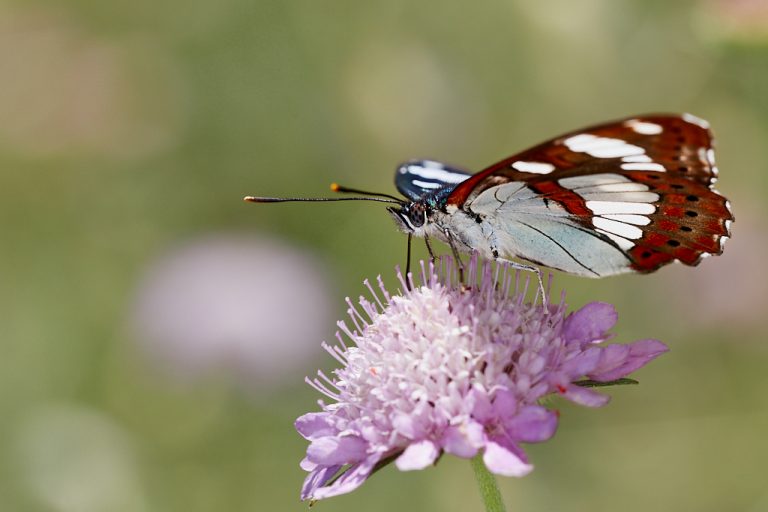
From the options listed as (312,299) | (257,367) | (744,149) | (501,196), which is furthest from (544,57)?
(501,196)

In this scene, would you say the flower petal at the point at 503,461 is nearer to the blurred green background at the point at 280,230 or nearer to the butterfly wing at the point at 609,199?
the butterfly wing at the point at 609,199

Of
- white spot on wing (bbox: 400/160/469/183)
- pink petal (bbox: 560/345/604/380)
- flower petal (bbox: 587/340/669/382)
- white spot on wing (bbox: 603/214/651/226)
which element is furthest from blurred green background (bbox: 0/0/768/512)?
pink petal (bbox: 560/345/604/380)

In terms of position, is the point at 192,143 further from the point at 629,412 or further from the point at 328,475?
the point at 328,475

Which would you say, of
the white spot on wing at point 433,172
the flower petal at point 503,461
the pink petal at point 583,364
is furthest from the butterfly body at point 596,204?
the flower petal at point 503,461

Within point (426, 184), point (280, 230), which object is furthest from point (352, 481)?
point (280, 230)

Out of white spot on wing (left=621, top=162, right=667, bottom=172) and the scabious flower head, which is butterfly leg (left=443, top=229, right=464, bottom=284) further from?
white spot on wing (left=621, top=162, right=667, bottom=172)

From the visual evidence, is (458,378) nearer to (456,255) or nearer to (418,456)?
(418,456)
